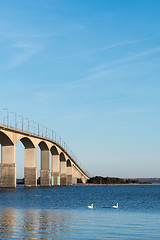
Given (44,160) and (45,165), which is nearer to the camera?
(45,165)

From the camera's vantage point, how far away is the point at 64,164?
165125mm

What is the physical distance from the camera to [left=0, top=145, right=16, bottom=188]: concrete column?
9544 cm

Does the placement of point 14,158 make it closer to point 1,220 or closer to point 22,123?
point 22,123

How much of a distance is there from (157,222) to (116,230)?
604cm

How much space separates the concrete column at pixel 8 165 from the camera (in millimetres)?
95438

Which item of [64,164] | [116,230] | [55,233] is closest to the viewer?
[55,233]

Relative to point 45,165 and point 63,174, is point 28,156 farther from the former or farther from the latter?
point 63,174

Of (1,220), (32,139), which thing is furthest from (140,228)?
(32,139)

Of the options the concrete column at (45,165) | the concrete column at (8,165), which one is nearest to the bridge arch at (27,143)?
the concrete column at (8,165)

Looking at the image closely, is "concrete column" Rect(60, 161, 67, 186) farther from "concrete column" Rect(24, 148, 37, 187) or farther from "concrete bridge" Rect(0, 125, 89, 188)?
"concrete column" Rect(24, 148, 37, 187)

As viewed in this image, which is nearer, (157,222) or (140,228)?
(140,228)

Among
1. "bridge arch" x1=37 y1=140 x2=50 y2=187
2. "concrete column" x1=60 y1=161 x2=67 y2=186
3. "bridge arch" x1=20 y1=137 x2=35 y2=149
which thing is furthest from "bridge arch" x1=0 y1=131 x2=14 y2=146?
"concrete column" x1=60 y1=161 x2=67 y2=186

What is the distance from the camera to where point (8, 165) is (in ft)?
314

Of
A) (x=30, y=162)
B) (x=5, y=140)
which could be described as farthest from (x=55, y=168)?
(x=5, y=140)
